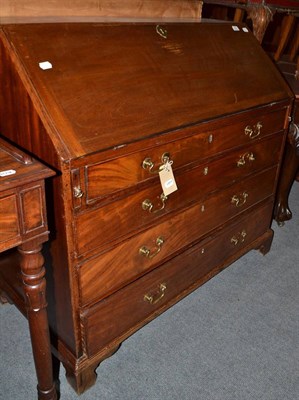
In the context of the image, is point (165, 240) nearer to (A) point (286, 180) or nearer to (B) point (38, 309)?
(B) point (38, 309)

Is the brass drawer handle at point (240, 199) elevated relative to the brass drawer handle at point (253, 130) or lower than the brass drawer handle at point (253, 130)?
lower

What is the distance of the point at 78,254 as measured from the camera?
1.34m

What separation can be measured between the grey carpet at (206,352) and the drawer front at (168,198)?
2.02 feet

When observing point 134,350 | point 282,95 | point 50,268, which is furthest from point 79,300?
point 282,95

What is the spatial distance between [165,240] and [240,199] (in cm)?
53

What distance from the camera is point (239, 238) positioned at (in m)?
2.13

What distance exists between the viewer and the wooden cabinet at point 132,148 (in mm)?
1235

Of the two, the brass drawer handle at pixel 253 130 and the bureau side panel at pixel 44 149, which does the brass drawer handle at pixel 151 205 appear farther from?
the brass drawer handle at pixel 253 130

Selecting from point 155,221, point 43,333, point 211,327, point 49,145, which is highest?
point 49,145

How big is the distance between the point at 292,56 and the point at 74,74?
11.1ft

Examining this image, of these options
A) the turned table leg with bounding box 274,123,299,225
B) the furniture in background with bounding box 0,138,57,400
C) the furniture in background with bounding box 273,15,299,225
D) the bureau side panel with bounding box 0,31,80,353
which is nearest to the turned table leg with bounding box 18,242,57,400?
the furniture in background with bounding box 0,138,57,400

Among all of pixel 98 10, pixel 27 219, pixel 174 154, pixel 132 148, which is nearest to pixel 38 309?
pixel 27 219

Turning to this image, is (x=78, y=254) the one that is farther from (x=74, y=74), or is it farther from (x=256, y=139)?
(x=256, y=139)

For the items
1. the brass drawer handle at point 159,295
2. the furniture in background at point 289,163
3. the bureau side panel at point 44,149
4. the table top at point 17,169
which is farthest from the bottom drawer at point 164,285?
the table top at point 17,169
